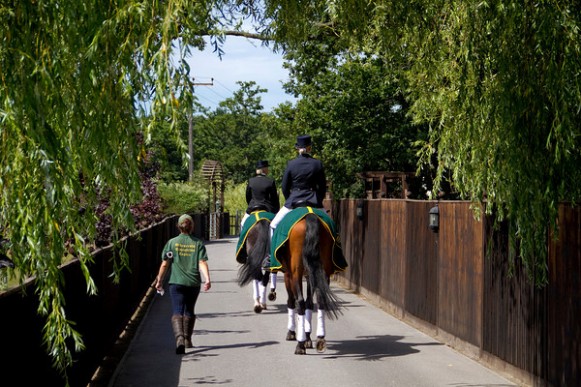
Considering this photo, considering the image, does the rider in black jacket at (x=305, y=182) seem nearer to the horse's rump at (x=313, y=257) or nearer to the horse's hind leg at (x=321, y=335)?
the horse's rump at (x=313, y=257)

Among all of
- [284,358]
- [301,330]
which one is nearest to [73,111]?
[284,358]

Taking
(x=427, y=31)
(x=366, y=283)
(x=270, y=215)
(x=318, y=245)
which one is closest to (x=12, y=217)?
(x=427, y=31)

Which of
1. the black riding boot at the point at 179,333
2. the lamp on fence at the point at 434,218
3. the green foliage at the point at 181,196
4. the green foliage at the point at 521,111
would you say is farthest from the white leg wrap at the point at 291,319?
the green foliage at the point at 181,196

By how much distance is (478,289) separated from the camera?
37.8 feet

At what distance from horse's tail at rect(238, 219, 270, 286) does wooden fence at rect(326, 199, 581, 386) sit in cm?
224

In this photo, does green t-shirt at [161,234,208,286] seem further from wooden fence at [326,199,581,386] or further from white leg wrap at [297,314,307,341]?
wooden fence at [326,199,581,386]

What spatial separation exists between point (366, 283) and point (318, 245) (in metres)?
7.49

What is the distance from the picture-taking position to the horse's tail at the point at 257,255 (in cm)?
1491

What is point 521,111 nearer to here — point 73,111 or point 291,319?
point 73,111

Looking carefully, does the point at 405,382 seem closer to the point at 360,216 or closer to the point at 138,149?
the point at 138,149

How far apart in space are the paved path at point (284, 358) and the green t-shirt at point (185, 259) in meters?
0.89

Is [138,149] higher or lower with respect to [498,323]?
higher

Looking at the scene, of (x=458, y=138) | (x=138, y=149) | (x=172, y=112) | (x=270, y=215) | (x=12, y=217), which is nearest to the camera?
(x=12, y=217)

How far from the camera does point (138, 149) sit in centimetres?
659
